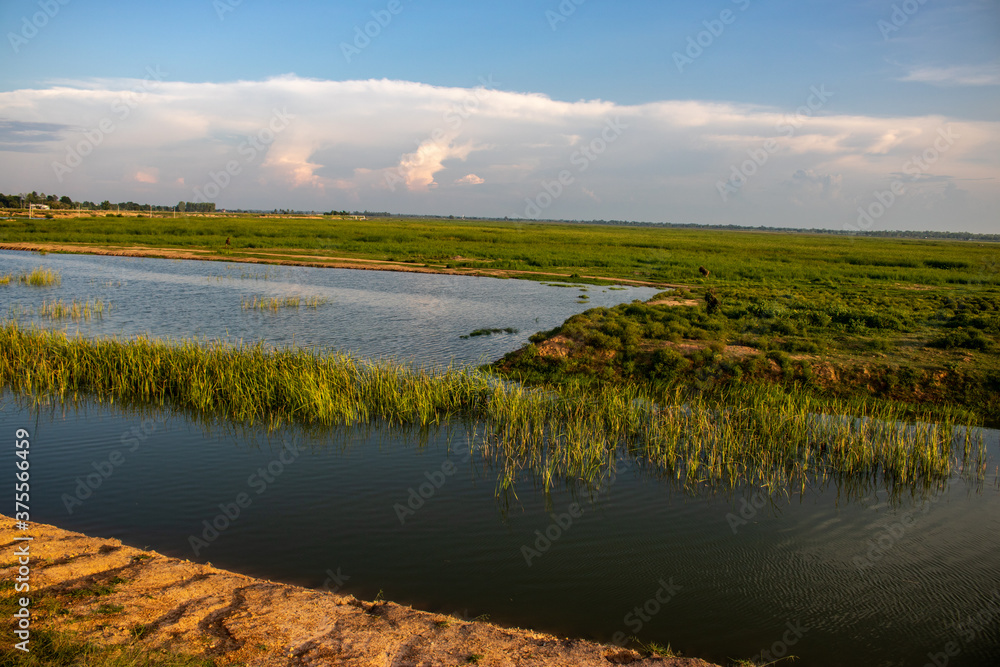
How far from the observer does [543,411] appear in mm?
12578

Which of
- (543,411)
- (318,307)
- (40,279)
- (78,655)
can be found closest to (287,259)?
(40,279)

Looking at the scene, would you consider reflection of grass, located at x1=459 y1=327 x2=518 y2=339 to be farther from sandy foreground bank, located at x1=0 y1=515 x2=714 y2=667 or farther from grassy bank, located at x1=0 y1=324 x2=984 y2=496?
sandy foreground bank, located at x1=0 y1=515 x2=714 y2=667

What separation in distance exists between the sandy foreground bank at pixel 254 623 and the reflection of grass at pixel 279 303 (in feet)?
65.1

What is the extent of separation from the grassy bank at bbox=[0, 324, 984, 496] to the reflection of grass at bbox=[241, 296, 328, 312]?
379 inches

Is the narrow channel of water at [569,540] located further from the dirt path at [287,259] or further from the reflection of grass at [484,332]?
the dirt path at [287,259]

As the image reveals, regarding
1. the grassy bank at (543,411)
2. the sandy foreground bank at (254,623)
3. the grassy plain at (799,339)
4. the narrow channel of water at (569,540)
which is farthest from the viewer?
the grassy plain at (799,339)

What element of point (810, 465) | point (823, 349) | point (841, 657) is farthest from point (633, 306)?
point (841, 657)

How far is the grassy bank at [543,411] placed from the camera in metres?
10.9

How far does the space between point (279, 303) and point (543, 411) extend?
17840 mm

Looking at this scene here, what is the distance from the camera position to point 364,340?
66.0ft

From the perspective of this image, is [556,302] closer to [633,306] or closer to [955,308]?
[633,306]

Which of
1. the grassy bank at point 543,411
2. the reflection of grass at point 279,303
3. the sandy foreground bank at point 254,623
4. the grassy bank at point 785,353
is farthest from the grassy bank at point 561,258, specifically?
the sandy foreground bank at point 254,623

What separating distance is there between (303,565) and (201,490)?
10.2 feet

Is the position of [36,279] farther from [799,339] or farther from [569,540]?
[799,339]
